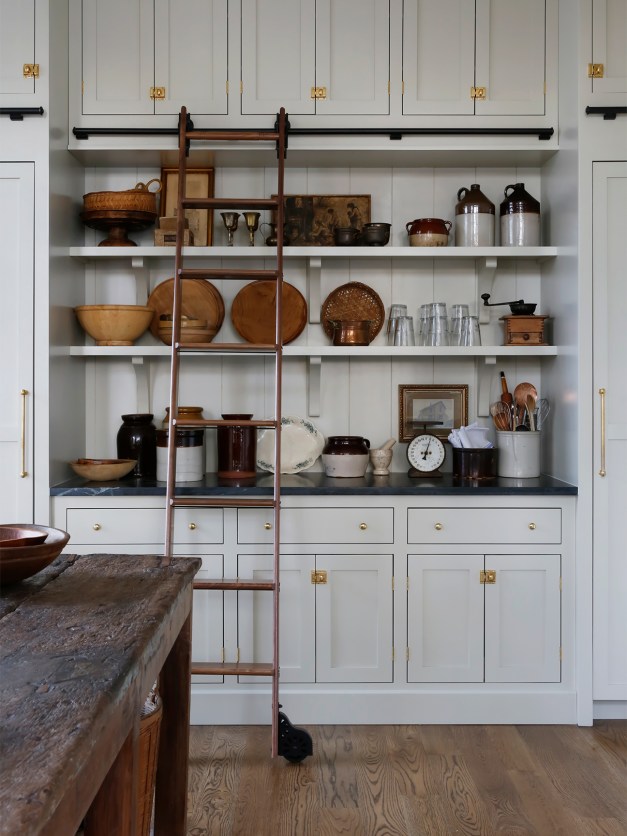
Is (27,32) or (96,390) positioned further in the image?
(96,390)

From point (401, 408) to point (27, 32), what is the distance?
2.18m

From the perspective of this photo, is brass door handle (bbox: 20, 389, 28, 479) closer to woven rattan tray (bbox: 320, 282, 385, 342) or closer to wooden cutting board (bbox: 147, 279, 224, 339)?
wooden cutting board (bbox: 147, 279, 224, 339)

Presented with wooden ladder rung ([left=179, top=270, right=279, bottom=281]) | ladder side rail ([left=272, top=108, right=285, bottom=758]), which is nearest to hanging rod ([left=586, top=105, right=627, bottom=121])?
ladder side rail ([left=272, top=108, right=285, bottom=758])

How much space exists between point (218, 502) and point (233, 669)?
24.2 inches

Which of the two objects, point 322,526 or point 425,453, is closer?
point 322,526

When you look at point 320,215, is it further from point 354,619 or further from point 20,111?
point 354,619

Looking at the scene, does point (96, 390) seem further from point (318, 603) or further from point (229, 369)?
A: point (318, 603)

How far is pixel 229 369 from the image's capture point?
3896 mm

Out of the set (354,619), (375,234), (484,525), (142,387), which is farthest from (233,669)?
(375,234)

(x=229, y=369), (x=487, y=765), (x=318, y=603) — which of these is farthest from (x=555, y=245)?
(x=487, y=765)

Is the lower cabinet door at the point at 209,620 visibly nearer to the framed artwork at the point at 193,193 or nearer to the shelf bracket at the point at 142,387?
the shelf bracket at the point at 142,387

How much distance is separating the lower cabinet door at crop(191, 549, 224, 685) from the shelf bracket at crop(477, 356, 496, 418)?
4.56 feet

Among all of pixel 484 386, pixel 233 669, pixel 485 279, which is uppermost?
pixel 485 279

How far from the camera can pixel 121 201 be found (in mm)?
3629
